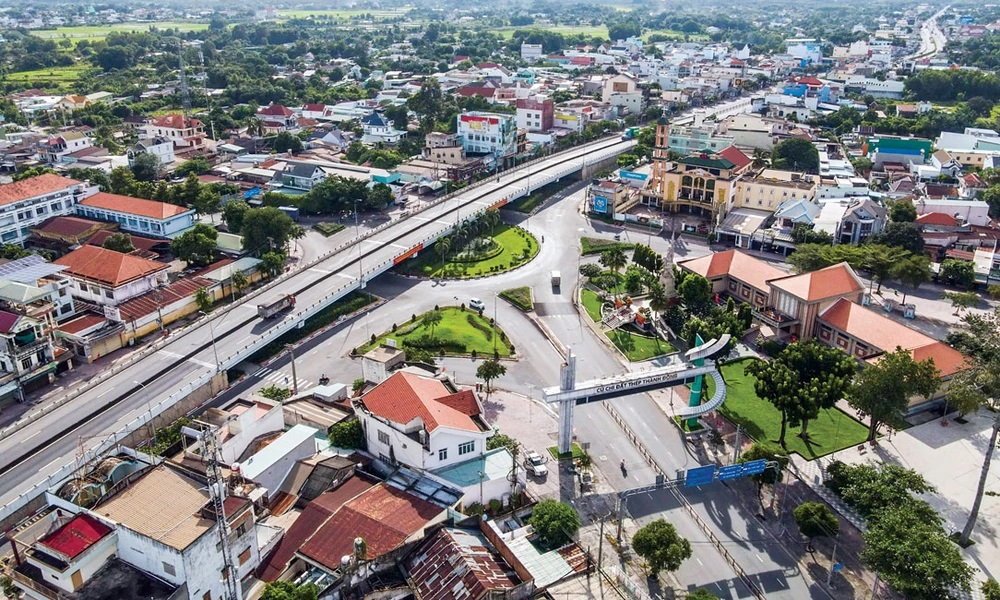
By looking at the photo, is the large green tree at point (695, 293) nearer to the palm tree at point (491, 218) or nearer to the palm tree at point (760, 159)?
the palm tree at point (491, 218)

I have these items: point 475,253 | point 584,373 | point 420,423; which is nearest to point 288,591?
point 420,423

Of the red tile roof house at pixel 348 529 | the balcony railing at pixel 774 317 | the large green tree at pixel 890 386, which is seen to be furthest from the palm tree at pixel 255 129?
the large green tree at pixel 890 386

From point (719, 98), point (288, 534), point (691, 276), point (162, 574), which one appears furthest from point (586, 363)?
point (719, 98)

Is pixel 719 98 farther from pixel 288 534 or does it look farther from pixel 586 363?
pixel 288 534

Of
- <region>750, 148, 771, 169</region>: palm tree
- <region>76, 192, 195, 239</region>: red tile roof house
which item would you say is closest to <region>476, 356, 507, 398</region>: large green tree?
<region>76, 192, 195, 239</region>: red tile roof house

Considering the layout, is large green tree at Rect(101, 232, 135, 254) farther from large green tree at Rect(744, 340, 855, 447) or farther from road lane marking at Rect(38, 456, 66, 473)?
large green tree at Rect(744, 340, 855, 447)

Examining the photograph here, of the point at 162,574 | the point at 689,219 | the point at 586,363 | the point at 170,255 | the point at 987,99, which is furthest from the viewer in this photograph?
the point at 987,99
